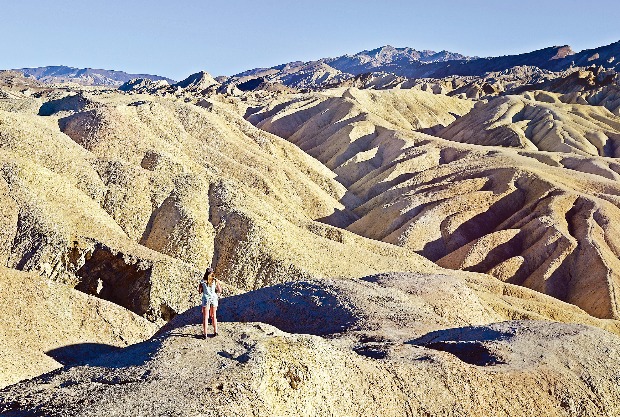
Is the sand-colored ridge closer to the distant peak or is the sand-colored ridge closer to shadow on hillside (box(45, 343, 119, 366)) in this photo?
shadow on hillside (box(45, 343, 119, 366))

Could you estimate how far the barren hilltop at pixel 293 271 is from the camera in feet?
35.5

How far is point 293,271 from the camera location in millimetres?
26938

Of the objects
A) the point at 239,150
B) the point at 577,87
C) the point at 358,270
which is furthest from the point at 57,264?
the point at 577,87

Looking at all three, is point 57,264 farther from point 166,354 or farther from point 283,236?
point 166,354

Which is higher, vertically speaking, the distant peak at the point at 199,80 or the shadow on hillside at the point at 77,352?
the distant peak at the point at 199,80

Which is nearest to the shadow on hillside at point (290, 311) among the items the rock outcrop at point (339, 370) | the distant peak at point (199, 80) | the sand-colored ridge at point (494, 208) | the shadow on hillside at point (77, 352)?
the rock outcrop at point (339, 370)

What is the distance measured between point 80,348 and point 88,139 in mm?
19842

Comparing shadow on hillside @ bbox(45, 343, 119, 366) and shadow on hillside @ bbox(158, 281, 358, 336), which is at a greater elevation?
shadow on hillside @ bbox(158, 281, 358, 336)

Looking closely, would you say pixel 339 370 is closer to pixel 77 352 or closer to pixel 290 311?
pixel 290 311

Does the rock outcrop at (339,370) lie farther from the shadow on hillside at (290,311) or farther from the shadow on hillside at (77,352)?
the shadow on hillside at (77,352)

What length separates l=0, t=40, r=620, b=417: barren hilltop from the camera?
426 inches

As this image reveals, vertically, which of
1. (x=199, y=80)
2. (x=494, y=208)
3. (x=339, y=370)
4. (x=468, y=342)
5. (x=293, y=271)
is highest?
(x=199, y=80)

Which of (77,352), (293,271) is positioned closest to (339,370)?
(77,352)

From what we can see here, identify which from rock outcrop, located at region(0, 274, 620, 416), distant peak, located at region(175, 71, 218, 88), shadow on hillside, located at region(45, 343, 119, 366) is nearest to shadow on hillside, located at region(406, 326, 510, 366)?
rock outcrop, located at region(0, 274, 620, 416)
